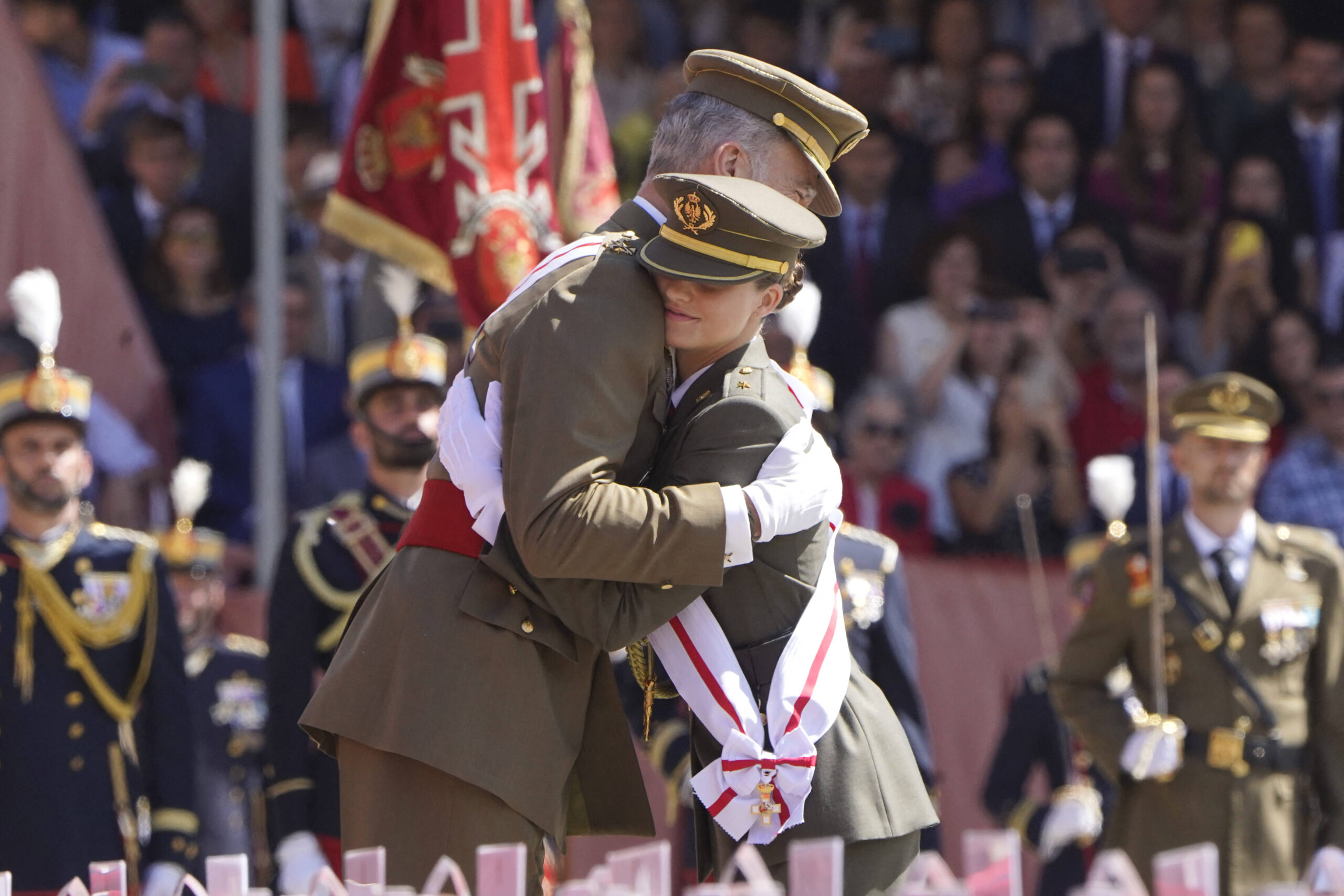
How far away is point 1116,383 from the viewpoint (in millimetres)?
8633

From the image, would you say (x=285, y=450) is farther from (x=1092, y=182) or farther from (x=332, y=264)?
(x=1092, y=182)

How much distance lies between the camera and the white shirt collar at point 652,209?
3.59 meters

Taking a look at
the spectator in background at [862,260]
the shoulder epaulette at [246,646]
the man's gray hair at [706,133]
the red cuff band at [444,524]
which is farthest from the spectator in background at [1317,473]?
the red cuff band at [444,524]

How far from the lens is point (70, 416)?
Answer: 5.73 metres

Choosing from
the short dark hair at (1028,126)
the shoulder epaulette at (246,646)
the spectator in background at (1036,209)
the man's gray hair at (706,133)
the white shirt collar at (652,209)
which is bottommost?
the shoulder epaulette at (246,646)

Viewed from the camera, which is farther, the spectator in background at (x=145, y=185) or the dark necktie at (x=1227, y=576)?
the spectator in background at (x=145, y=185)

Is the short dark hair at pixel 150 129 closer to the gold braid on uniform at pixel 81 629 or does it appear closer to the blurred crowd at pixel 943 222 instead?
the blurred crowd at pixel 943 222

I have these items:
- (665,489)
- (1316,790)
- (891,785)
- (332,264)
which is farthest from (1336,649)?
(332,264)

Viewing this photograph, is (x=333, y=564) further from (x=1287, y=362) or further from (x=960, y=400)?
(x=1287, y=362)

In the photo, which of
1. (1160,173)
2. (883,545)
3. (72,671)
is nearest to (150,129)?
(72,671)

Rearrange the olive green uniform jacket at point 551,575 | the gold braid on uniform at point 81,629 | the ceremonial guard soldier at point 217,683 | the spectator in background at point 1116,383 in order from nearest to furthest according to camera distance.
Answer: the olive green uniform jacket at point 551,575, the gold braid on uniform at point 81,629, the ceremonial guard soldier at point 217,683, the spectator in background at point 1116,383

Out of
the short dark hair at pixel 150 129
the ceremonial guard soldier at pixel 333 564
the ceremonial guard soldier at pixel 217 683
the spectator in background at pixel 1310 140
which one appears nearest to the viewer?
the ceremonial guard soldier at pixel 333 564

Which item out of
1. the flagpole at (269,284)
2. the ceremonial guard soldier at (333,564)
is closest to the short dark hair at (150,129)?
the flagpole at (269,284)

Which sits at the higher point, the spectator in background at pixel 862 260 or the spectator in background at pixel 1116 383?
the spectator in background at pixel 862 260
